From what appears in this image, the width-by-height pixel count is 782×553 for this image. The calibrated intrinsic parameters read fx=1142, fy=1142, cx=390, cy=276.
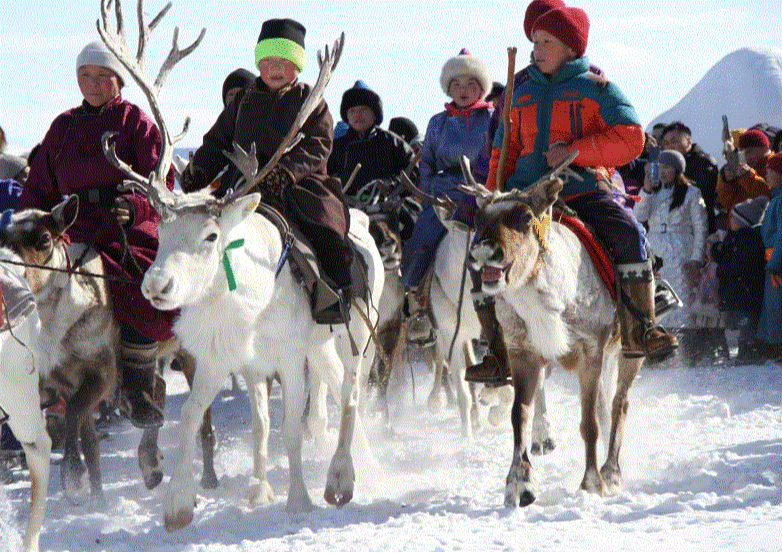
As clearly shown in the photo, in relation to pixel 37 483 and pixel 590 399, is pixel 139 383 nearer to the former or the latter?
pixel 37 483

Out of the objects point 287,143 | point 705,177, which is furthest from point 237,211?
point 705,177

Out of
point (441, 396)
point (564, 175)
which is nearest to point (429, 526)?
point (564, 175)

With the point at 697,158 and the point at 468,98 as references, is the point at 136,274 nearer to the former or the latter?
the point at 468,98

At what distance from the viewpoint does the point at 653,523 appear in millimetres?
5613

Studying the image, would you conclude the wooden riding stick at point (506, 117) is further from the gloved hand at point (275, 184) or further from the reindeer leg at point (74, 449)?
the reindeer leg at point (74, 449)

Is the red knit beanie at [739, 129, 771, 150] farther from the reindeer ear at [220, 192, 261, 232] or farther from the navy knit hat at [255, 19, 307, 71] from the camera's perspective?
the reindeer ear at [220, 192, 261, 232]

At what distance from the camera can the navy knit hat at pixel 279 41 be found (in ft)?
22.8

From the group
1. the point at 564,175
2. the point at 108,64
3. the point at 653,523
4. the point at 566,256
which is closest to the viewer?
the point at 653,523

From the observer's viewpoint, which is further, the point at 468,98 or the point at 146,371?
the point at 468,98

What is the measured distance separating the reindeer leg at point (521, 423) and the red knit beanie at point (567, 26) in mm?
1880

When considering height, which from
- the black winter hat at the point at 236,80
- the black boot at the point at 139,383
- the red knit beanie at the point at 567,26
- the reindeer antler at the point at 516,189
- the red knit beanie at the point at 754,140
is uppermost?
the black winter hat at the point at 236,80

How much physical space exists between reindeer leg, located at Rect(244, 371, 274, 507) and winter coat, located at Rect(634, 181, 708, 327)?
257 inches

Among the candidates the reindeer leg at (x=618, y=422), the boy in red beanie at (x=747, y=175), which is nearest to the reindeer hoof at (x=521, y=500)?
the reindeer leg at (x=618, y=422)

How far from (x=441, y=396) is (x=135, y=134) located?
4.28 meters
